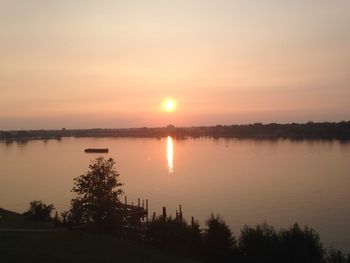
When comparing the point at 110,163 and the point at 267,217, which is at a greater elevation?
the point at 110,163

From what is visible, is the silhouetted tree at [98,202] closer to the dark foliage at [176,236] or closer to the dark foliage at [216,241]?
the dark foliage at [176,236]

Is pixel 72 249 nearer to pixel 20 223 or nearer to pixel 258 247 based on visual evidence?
pixel 20 223

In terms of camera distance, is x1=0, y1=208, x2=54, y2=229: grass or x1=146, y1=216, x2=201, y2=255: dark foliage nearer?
x1=146, y1=216, x2=201, y2=255: dark foliage

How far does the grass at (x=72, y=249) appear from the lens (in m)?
22.4

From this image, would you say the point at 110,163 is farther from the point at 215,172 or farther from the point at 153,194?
the point at 215,172

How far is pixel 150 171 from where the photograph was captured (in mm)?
99250

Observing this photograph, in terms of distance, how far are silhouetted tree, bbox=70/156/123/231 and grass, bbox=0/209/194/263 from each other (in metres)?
1.41

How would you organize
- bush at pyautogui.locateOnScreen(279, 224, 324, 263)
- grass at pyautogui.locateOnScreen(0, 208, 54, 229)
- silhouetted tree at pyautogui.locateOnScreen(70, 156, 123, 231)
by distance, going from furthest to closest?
grass at pyautogui.locateOnScreen(0, 208, 54, 229)
silhouetted tree at pyautogui.locateOnScreen(70, 156, 123, 231)
bush at pyautogui.locateOnScreen(279, 224, 324, 263)

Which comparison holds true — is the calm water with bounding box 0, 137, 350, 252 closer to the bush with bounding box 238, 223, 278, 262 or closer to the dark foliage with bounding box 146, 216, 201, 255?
the bush with bounding box 238, 223, 278, 262

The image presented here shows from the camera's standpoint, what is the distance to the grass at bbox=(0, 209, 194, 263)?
22391 millimetres

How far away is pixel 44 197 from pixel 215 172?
3930cm

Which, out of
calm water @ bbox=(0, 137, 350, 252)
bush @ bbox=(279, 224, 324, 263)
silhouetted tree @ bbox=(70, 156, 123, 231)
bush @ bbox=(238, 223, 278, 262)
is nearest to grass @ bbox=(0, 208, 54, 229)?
silhouetted tree @ bbox=(70, 156, 123, 231)

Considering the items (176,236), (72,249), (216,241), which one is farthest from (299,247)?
(72,249)

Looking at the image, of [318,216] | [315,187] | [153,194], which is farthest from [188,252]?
[315,187]
